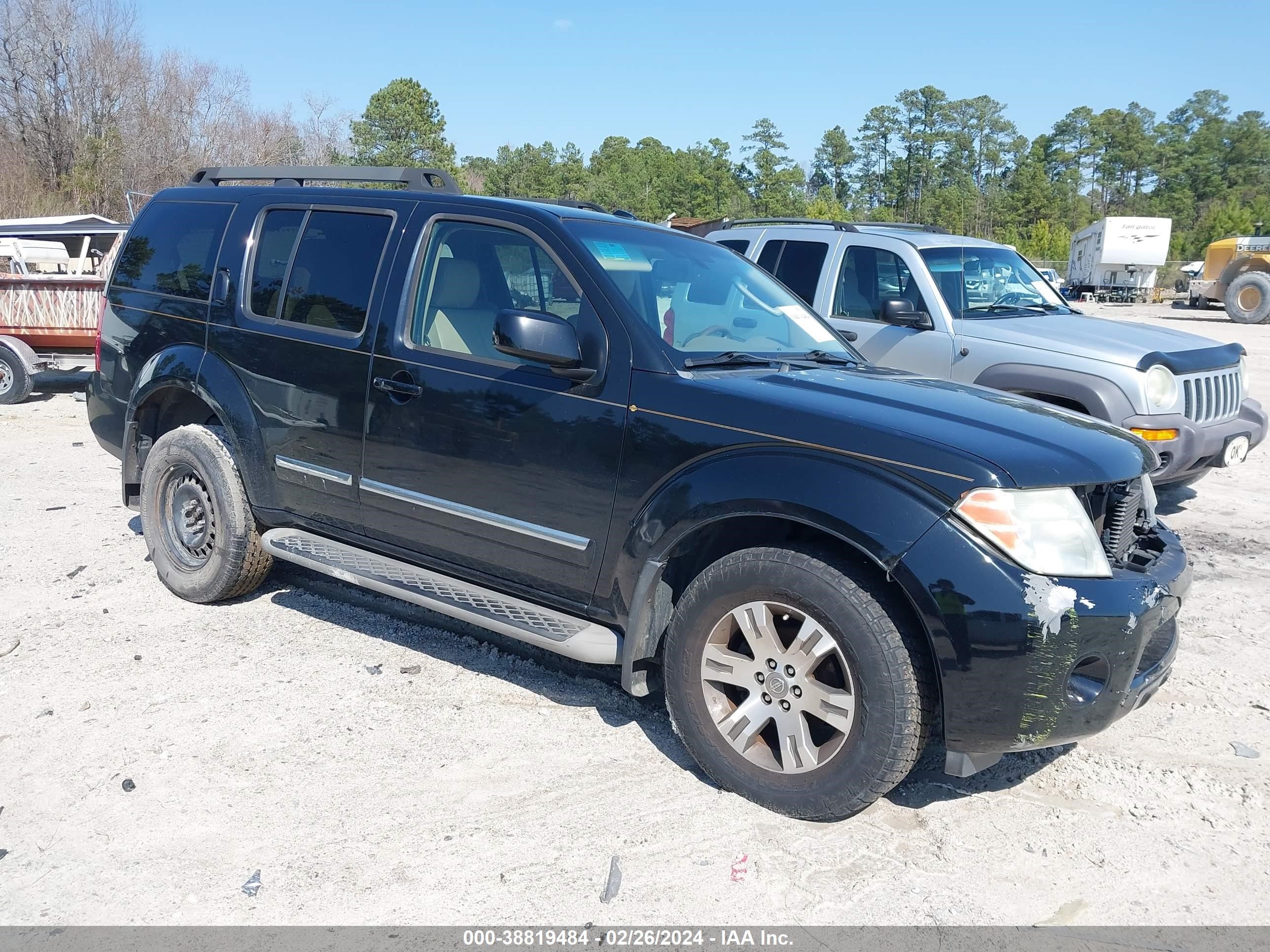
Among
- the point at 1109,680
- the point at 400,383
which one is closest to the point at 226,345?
the point at 400,383

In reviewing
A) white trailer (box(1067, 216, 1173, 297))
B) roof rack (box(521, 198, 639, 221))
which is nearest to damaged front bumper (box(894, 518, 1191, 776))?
roof rack (box(521, 198, 639, 221))

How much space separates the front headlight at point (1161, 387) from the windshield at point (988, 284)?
52.2 inches

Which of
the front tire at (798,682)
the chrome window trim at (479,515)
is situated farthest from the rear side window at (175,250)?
the front tire at (798,682)

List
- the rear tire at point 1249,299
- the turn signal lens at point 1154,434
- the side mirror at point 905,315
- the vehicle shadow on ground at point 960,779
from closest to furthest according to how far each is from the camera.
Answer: the vehicle shadow on ground at point 960,779, the turn signal lens at point 1154,434, the side mirror at point 905,315, the rear tire at point 1249,299

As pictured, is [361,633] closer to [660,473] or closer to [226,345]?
[226,345]

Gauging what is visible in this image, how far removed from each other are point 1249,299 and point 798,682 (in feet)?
98.9

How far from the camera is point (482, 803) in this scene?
3.40m

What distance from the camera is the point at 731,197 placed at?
9050cm

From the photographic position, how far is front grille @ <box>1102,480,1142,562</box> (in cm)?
339

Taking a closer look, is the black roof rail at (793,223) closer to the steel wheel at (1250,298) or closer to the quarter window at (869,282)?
Result: the quarter window at (869,282)

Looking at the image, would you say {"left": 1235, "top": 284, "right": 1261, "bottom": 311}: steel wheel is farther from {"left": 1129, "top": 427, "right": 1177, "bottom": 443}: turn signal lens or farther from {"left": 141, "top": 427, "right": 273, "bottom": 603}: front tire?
{"left": 141, "top": 427, "right": 273, "bottom": 603}: front tire

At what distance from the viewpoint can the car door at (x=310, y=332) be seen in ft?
14.4

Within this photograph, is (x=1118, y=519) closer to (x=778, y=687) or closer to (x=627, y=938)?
(x=778, y=687)

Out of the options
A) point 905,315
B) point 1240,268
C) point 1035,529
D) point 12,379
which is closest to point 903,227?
point 905,315
